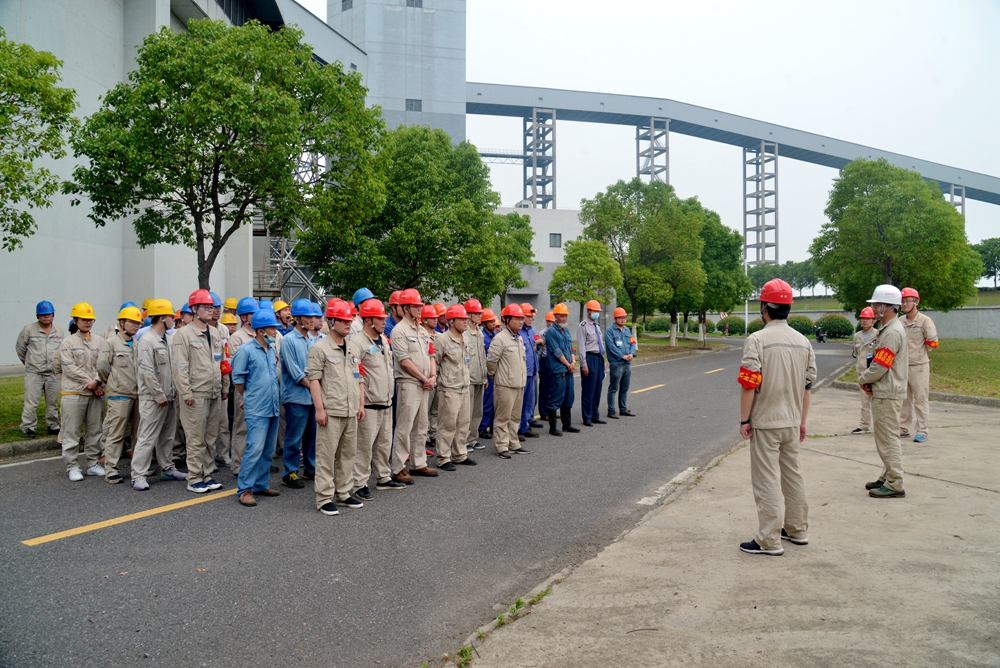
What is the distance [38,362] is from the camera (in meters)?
9.75

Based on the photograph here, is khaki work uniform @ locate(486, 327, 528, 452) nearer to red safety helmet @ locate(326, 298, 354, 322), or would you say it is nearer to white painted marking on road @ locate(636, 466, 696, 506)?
white painted marking on road @ locate(636, 466, 696, 506)

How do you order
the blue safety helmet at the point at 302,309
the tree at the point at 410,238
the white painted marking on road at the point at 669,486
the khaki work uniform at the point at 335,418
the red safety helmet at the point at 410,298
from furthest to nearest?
the tree at the point at 410,238
the red safety helmet at the point at 410,298
the blue safety helmet at the point at 302,309
the white painted marking on road at the point at 669,486
the khaki work uniform at the point at 335,418

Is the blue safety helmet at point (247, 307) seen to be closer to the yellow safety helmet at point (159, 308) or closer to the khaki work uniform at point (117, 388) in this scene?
the yellow safety helmet at point (159, 308)

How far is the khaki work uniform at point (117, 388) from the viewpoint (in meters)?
7.54

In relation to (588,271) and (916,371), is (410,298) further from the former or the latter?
(588,271)

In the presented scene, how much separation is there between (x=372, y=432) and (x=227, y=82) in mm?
8456

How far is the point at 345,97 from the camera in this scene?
1402cm

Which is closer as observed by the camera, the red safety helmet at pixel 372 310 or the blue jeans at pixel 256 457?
the blue jeans at pixel 256 457

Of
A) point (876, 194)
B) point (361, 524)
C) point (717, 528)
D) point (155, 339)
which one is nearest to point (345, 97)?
point (155, 339)

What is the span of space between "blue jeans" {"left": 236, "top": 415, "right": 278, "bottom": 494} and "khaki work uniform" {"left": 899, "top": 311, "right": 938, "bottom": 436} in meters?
8.47

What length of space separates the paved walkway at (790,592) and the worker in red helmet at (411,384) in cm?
305

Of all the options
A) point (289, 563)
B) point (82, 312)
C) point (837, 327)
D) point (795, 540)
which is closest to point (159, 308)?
point (82, 312)

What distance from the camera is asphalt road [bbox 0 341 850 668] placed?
12.3 ft

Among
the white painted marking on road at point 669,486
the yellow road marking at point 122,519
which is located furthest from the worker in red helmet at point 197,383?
the white painted marking on road at point 669,486
